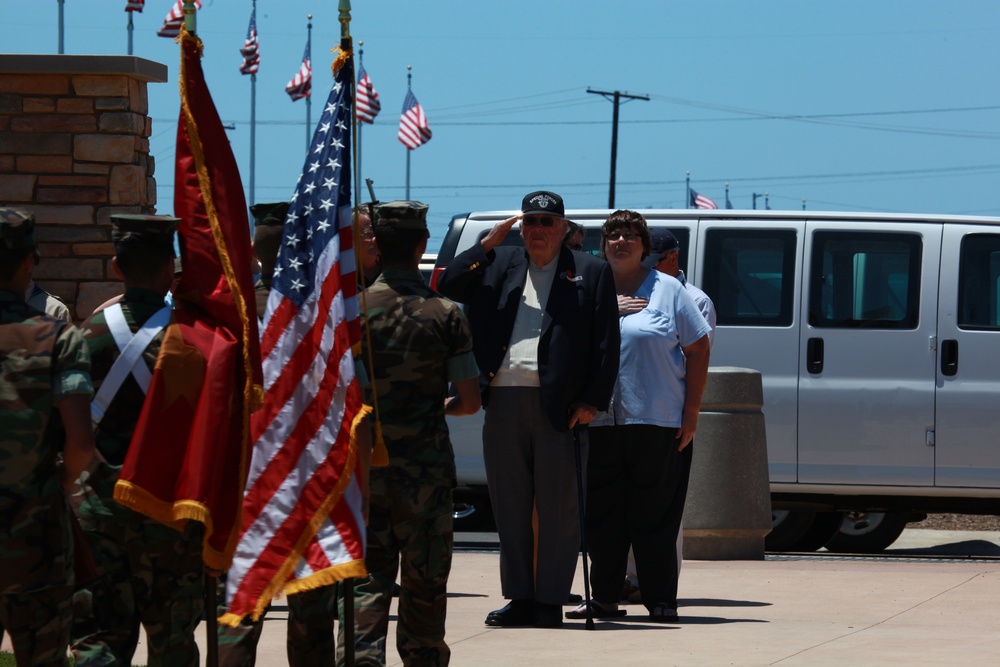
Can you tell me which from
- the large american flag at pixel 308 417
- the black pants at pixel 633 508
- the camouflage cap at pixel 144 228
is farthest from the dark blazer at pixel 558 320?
the camouflage cap at pixel 144 228

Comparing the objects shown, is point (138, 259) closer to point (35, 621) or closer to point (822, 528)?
point (35, 621)

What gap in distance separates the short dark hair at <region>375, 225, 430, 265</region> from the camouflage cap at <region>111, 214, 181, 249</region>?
3.29ft

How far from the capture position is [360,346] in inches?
212

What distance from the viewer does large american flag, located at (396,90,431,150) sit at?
4222 centimetres

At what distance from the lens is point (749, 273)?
11.4m

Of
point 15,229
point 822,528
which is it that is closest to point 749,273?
point 822,528

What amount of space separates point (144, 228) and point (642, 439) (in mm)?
3665

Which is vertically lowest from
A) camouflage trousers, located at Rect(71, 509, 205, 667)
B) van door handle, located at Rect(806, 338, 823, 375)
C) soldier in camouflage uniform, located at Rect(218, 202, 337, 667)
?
soldier in camouflage uniform, located at Rect(218, 202, 337, 667)

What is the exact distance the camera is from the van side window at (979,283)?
1107cm

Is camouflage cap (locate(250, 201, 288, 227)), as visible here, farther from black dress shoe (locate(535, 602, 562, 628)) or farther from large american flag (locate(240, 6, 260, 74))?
large american flag (locate(240, 6, 260, 74))

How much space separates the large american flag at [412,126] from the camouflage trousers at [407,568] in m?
36.3

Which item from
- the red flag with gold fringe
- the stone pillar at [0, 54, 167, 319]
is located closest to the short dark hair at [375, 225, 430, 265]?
the red flag with gold fringe

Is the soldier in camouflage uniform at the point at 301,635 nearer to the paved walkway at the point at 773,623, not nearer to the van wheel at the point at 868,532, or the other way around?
the paved walkway at the point at 773,623

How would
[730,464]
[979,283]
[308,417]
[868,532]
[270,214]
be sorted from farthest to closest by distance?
[868,532], [979,283], [730,464], [270,214], [308,417]
